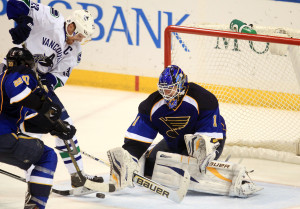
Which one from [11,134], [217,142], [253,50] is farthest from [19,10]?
[253,50]

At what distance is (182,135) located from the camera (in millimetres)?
5633

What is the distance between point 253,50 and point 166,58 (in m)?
0.88

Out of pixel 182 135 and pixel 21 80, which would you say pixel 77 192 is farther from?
pixel 21 80

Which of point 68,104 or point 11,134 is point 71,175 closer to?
point 11,134

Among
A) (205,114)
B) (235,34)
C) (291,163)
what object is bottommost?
(291,163)

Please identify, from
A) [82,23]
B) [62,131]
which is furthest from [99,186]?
[82,23]

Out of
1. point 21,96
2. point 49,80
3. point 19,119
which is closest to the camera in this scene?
point 21,96

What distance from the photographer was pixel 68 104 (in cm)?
810

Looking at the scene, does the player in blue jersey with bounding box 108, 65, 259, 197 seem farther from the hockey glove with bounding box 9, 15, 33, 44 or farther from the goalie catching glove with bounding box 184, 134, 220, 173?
the hockey glove with bounding box 9, 15, 33, 44

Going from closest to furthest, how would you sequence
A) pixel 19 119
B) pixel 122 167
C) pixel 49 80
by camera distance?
pixel 19 119 → pixel 122 167 → pixel 49 80

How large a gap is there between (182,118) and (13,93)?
1309 millimetres

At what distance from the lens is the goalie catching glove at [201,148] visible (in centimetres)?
532

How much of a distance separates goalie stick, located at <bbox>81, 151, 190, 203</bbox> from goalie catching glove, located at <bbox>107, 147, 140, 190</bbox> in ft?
0.16

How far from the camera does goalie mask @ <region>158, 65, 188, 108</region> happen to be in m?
5.36
